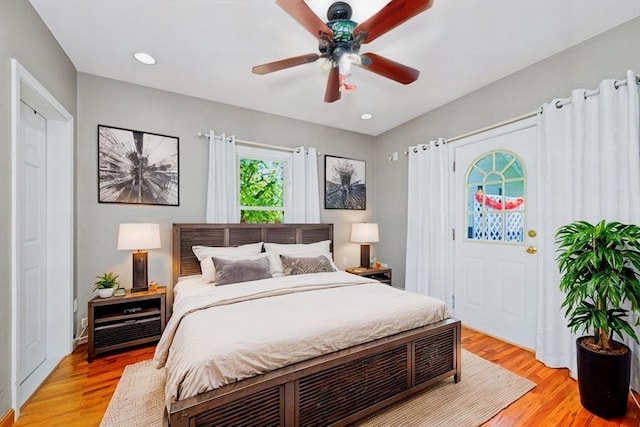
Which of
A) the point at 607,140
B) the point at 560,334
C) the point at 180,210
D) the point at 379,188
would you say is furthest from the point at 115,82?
the point at 560,334

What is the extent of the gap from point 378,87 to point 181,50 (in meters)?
2.03

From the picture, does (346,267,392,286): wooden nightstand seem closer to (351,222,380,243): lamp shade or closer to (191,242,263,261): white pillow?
(351,222,380,243): lamp shade

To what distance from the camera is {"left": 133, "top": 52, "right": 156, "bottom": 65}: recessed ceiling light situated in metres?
2.59

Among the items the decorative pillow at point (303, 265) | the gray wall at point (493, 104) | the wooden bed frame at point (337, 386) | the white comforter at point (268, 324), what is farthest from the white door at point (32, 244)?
Answer: the gray wall at point (493, 104)

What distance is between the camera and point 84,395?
208 cm

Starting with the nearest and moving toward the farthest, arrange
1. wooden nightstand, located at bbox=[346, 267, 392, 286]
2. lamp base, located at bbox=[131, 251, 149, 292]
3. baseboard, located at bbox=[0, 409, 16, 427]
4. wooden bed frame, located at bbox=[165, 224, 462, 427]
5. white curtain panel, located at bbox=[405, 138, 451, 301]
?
wooden bed frame, located at bbox=[165, 224, 462, 427] < baseboard, located at bbox=[0, 409, 16, 427] < lamp base, located at bbox=[131, 251, 149, 292] < white curtain panel, located at bbox=[405, 138, 451, 301] < wooden nightstand, located at bbox=[346, 267, 392, 286]

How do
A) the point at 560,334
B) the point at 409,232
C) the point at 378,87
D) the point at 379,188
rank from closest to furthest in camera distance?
the point at 560,334, the point at 378,87, the point at 409,232, the point at 379,188

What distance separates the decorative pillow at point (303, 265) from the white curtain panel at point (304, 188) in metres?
0.93

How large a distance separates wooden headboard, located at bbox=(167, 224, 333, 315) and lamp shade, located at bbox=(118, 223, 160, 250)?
39cm

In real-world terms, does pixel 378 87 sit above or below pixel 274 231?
above

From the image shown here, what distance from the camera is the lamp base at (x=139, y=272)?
286 centimetres

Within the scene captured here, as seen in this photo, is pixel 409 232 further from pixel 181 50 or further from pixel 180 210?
pixel 181 50

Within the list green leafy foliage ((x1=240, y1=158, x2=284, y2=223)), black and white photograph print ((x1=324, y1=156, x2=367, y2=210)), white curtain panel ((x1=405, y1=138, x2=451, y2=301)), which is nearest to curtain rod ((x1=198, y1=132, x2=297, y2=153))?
green leafy foliage ((x1=240, y1=158, x2=284, y2=223))

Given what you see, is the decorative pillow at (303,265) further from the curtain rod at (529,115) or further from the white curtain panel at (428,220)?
the curtain rod at (529,115)
